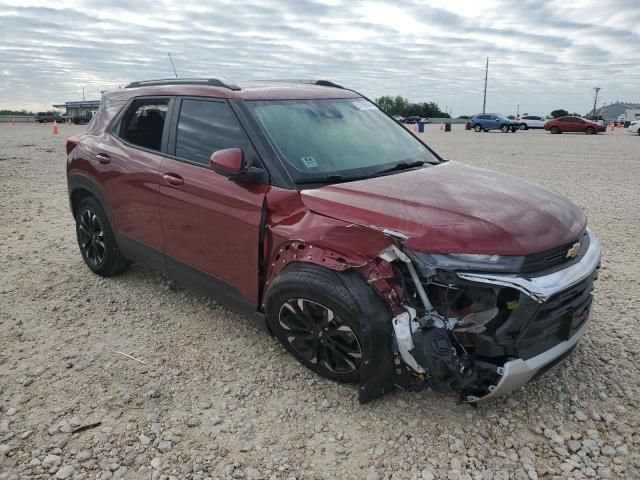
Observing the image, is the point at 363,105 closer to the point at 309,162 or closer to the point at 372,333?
the point at 309,162

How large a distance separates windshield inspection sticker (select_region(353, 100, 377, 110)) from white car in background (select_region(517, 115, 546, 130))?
41.2 m

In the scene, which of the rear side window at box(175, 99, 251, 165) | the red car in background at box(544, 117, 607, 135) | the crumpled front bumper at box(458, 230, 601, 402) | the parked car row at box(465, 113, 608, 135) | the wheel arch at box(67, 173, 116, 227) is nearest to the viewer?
the crumpled front bumper at box(458, 230, 601, 402)

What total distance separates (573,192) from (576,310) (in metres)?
7.67

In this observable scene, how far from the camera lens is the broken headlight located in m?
2.61

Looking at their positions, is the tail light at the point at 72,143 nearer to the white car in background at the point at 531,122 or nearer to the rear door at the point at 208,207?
the rear door at the point at 208,207

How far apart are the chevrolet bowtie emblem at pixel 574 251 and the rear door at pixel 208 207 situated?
5.97 feet

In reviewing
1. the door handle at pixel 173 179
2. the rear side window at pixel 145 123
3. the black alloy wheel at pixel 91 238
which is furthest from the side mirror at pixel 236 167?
the black alloy wheel at pixel 91 238

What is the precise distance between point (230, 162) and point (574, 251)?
6.84 feet

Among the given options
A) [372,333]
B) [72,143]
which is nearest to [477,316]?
[372,333]

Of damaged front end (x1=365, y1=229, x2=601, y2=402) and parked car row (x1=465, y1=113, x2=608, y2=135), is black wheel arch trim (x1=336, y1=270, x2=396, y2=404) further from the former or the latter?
parked car row (x1=465, y1=113, x2=608, y2=135)

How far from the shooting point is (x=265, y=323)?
3.41m

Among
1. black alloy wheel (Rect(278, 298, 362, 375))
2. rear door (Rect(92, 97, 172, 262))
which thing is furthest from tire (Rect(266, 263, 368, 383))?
rear door (Rect(92, 97, 172, 262))

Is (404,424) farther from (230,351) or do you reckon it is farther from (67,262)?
(67,262)

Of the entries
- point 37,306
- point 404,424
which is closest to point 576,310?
point 404,424
